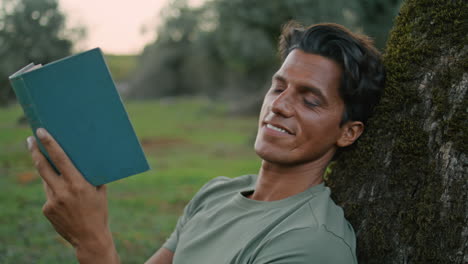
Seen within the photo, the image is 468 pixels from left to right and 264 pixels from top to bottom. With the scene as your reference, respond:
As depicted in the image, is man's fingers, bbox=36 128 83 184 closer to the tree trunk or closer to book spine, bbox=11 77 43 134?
book spine, bbox=11 77 43 134

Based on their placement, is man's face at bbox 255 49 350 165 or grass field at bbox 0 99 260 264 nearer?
man's face at bbox 255 49 350 165

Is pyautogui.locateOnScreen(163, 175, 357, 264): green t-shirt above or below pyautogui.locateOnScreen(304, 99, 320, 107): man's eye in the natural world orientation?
below

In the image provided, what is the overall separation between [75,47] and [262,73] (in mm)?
10738

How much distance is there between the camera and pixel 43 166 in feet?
5.92

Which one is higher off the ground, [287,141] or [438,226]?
[287,141]

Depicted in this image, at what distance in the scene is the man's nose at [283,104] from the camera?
7.25 ft

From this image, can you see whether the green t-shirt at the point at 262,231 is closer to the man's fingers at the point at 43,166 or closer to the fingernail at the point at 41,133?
the man's fingers at the point at 43,166

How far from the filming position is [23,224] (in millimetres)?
5949

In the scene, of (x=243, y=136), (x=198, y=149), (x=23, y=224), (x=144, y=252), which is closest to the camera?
(x=144, y=252)

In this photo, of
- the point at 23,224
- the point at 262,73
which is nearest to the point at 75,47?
the point at 262,73

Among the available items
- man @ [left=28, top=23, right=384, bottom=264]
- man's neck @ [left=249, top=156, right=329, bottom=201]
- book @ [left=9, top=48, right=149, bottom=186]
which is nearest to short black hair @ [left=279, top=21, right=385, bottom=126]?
man @ [left=28, top=23, right=384, bottom=264]

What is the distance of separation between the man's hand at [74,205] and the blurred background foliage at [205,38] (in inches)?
348

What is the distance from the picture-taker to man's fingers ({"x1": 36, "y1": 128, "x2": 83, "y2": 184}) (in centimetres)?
175

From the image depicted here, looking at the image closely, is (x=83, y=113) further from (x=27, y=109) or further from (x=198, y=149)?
(x=198, y=149)
